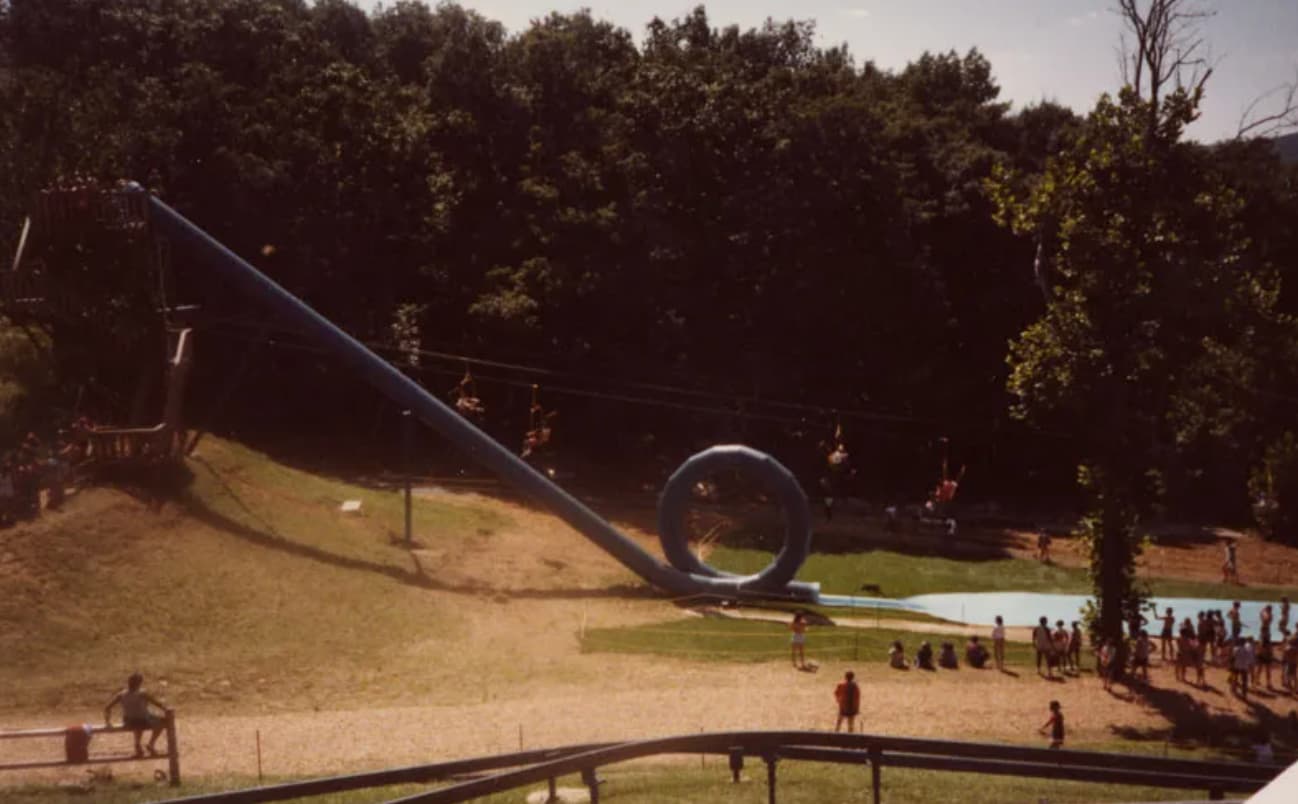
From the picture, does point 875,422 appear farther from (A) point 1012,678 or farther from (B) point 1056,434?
(A) point 1012,678

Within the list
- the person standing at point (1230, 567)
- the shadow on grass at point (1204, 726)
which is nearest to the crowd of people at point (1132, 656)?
the shadow on grass at point (1204, 726)

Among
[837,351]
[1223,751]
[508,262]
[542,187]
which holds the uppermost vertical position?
[542,187]

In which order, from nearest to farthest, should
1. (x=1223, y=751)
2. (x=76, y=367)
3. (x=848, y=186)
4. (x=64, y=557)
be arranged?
(x=1223, y=751)
(x=64, y=557)
(x=76, y=367)
(x=848, y=186)

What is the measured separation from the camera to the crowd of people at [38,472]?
970 inches

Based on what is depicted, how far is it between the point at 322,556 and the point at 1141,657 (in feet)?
61.3

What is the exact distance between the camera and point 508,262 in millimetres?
46875

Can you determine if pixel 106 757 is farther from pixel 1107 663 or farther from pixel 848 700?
pixel 1107 663

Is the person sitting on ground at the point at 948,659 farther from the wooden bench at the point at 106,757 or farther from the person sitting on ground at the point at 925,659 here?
the wooden bench at the point at 106,757

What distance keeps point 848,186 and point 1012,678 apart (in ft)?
84.7

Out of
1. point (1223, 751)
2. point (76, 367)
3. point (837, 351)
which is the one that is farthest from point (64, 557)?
point (837, 351)

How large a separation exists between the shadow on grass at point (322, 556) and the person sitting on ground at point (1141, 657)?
12565 mm

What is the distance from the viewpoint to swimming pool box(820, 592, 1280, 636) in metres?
30.9

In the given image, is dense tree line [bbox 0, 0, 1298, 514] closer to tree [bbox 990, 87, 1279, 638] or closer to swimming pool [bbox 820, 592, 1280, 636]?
swimming pool [bbox 820, 592, 1280, 636]

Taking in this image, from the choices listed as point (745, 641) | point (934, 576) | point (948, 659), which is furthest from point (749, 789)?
point (934, 576)
